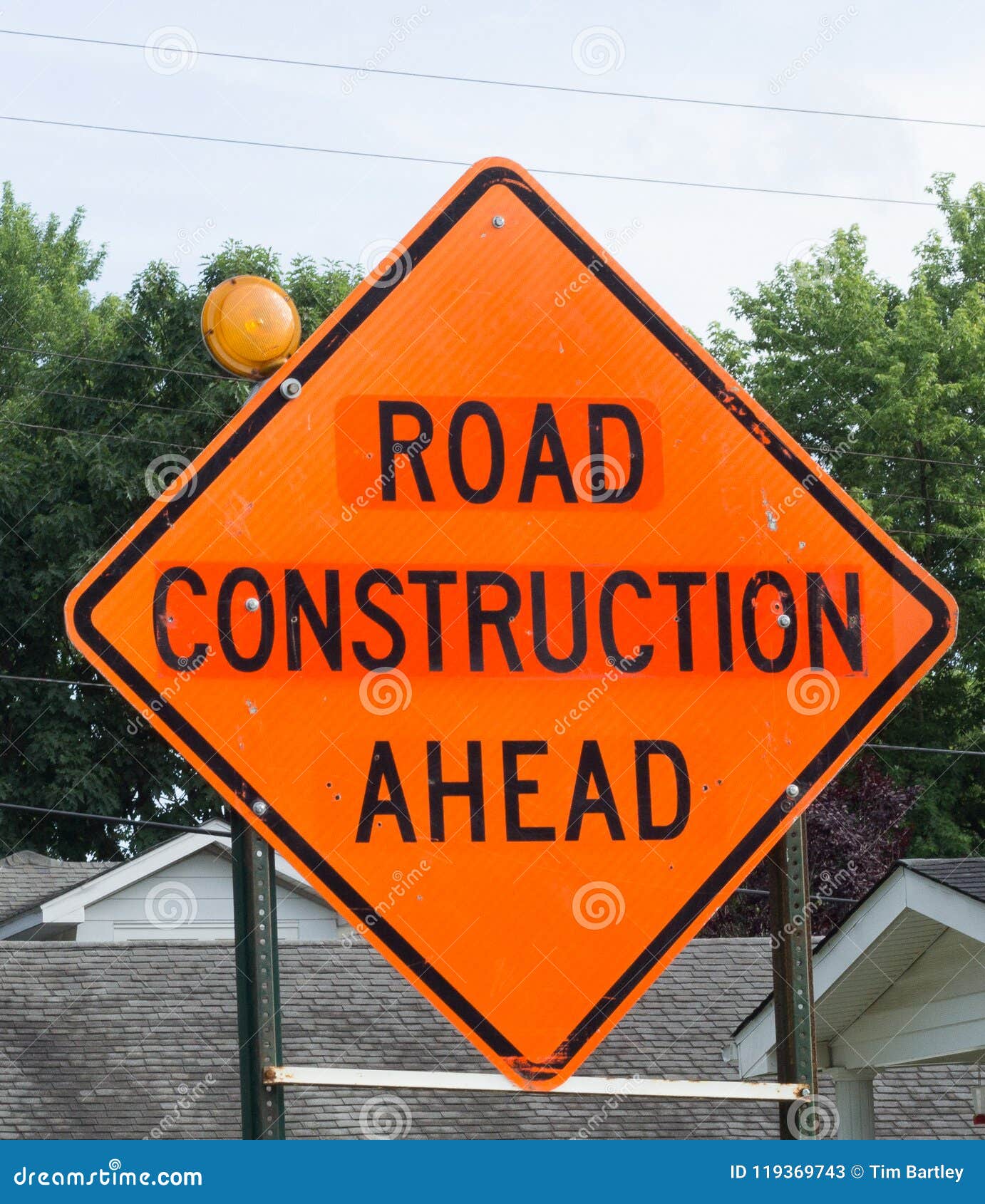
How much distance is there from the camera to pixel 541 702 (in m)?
3.01

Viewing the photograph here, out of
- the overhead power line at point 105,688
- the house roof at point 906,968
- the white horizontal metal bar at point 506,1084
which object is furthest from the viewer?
the overhead power line at point 105,688

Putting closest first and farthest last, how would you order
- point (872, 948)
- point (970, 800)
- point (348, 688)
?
point (348, 688) < point (872, 948) < point (970, 800)

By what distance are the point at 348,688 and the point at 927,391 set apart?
83.7 feet

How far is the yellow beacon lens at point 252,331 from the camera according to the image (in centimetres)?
318

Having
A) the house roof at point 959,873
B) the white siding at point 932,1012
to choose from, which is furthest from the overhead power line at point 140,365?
the house roof at point 959,873

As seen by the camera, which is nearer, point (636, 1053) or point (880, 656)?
point (880, 656)

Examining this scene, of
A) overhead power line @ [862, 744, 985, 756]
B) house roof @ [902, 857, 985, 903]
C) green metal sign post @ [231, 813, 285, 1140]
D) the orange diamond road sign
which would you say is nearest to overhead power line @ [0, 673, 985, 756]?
overhead power line @ [862, 744, 985, 756]

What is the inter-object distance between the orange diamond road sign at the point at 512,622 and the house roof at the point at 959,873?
19.2ft

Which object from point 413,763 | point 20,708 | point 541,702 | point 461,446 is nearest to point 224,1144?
point 413,763

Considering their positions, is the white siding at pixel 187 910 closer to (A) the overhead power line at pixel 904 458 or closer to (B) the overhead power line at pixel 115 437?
(B) the overhead power line at pixel 115 437

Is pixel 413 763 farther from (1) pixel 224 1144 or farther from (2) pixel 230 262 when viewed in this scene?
(2) pixel 230 262

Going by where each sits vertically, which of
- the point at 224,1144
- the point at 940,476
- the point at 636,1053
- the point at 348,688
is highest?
the point at 940,476

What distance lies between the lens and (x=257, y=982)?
3.13 metres

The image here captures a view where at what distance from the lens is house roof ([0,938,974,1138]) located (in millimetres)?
13078
